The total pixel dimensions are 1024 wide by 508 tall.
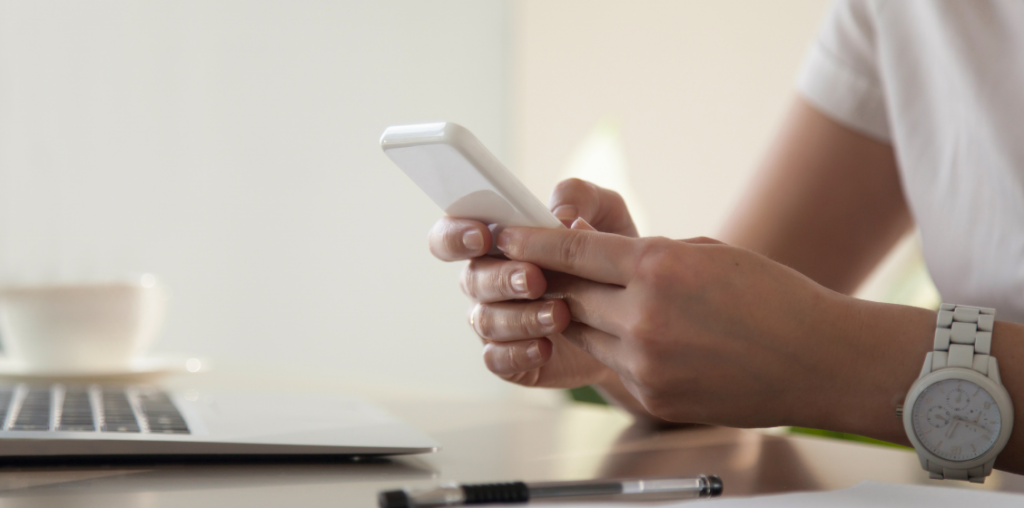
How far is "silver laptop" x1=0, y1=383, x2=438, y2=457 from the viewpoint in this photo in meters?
0.42

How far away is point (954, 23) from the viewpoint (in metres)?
0.73

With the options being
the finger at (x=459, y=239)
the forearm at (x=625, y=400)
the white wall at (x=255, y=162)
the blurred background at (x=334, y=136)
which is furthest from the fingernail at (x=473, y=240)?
→ the white wall at (x=255, y=162)

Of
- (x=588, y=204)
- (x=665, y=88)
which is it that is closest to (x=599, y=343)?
(x=588, y=204)

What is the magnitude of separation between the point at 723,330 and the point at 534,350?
0.14 m

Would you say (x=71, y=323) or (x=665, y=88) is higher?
(x=665, y=88)

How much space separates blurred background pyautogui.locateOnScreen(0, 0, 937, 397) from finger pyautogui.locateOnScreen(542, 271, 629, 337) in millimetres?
1334

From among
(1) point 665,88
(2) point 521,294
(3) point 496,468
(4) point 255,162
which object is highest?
(1) point 665,88

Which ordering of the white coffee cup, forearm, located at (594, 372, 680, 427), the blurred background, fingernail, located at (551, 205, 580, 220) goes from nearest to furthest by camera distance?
1. fingernail, located at (551, 205, 580, 220)
2. forearm, located at (594, 372, 680, 427)
3. the white coffee cup
4. the blurred background

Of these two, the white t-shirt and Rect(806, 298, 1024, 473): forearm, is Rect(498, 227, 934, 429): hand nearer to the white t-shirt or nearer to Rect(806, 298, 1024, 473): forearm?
Rect(806, 298, 1024, 473): forearm

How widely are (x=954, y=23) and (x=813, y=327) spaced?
45 centimetres

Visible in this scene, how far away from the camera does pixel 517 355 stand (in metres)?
0.53

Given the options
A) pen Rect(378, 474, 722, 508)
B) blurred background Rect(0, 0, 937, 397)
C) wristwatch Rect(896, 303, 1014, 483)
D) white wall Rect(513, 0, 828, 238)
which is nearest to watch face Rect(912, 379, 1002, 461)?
wristwatch Rect(896, 303, 1014, 483)

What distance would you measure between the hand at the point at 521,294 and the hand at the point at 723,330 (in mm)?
19

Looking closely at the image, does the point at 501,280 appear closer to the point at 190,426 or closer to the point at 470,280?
the point at 470,280
